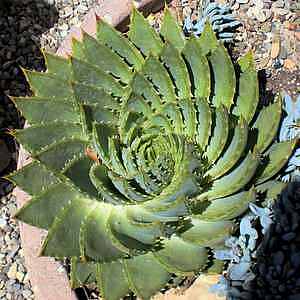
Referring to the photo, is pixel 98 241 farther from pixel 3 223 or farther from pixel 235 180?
pixel 3 223

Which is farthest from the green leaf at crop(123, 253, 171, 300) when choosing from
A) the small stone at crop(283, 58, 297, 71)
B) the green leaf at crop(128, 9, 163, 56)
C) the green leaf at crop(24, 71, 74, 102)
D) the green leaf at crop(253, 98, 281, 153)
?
the small stone at crop(283, 58, 297, 71)

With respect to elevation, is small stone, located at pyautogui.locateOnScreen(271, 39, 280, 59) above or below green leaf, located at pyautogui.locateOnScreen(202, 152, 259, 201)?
above

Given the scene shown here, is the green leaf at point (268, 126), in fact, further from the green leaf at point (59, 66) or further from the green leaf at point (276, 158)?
the green leaf at point (59, 66)

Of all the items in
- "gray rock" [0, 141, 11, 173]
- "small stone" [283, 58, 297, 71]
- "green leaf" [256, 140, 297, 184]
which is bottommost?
"gray rock" [0, 141, 11, 173]

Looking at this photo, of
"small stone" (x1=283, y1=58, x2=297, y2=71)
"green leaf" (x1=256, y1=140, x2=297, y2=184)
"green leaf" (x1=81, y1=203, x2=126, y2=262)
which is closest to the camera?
"green leaf" (x1=81, y1=203, x2=126, y2=262)

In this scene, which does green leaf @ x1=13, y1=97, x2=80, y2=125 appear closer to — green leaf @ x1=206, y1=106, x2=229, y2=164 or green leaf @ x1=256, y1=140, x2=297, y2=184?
green leaf @ x1=206, y1=106, x2=229, y2=164

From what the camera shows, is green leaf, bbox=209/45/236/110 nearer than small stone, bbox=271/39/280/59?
Yes

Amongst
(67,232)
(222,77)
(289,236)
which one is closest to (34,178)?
(67,232)

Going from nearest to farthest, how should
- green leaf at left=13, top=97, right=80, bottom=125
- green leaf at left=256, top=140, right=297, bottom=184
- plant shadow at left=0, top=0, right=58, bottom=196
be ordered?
green leaf at left=256, top=140, right=297, bottom=184 → green leaf at left=13, top=97, right=80, bottom=125 → plant shadow at left=0, top=0, right=58, bottom=196
